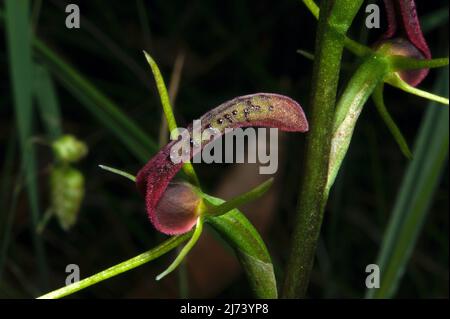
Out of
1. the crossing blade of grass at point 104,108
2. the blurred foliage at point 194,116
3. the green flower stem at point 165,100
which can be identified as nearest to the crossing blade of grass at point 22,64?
the crossing blade of grass at point 104,108

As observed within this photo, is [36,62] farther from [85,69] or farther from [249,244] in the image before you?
[249,244]

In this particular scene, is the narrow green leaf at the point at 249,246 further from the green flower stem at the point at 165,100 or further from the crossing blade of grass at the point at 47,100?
the crossing blade of grass at the point at 47,100

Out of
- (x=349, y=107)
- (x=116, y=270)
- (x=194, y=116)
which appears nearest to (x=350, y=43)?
(x=349, y=107)

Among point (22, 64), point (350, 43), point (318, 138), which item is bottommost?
point (318, 138)

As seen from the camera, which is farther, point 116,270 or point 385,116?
point 385,116

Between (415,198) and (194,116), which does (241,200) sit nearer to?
(415,198)

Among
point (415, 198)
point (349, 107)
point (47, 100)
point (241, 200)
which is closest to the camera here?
point (241, 200)
